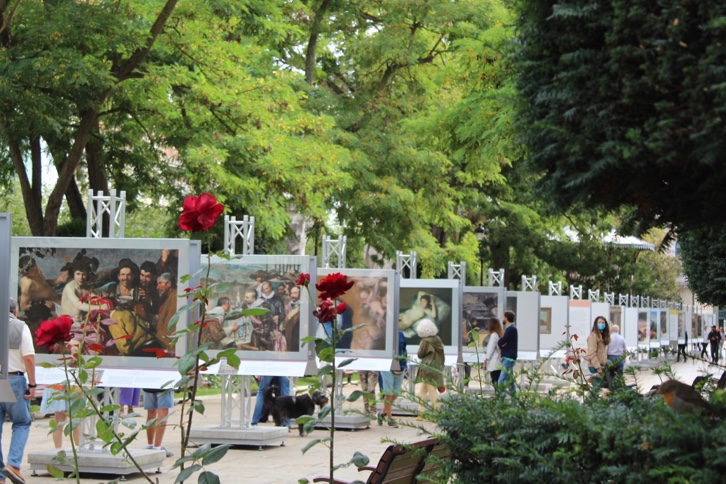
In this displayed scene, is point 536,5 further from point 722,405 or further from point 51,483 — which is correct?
point 51,483

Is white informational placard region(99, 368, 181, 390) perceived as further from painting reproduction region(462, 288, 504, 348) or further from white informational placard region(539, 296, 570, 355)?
white informational placard region(539, 296, 570, 355)

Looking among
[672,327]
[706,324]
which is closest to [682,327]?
[672,327]

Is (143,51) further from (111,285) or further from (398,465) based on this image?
(398,465)

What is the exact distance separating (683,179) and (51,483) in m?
8.80

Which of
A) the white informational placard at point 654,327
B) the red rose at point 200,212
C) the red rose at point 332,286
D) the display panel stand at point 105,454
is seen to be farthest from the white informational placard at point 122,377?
the white informational placard at point 654,327

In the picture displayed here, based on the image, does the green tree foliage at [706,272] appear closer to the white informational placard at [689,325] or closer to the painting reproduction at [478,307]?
the painting reproduction at [478,307]

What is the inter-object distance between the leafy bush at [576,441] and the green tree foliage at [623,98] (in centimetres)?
95

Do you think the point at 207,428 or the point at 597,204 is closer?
the point at 597,204

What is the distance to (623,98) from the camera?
438cm

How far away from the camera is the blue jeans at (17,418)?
424 inches

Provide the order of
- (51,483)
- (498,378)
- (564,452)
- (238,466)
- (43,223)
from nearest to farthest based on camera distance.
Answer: (564,452)
(51,483)
(238,466)
(498,378)
(43,223)

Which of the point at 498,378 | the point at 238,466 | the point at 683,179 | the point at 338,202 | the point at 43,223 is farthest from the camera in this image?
the point at 338,202

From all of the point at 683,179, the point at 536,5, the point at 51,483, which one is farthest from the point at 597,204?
the point at 51,483

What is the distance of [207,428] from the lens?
15.3 meters
